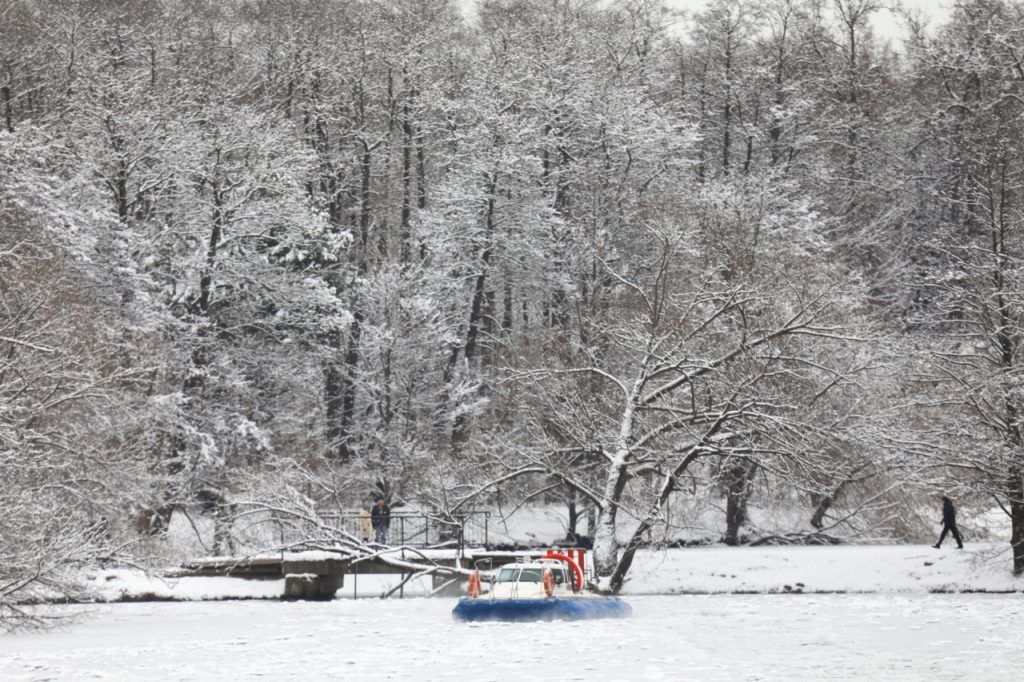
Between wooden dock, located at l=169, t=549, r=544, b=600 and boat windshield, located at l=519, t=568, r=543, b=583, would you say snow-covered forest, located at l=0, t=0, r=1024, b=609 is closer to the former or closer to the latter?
wooden dock, located at l=169, t=549, r=544, b=600

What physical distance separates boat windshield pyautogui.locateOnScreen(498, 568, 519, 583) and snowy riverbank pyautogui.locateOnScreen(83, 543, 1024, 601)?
21.8 feet

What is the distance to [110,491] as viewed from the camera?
3041 centimetres

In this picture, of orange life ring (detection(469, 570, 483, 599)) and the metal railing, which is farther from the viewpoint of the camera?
the metal railing

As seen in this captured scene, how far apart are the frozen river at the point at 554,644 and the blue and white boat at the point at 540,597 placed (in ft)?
1.63

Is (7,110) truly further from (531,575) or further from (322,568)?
(531,575)

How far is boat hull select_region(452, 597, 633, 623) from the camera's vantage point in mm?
26578

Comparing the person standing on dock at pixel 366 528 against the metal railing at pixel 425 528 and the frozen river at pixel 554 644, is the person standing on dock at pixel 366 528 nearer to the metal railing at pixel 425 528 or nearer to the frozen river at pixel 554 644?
the metal railing at pixel 425 528

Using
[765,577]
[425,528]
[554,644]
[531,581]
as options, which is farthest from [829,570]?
[554,644]

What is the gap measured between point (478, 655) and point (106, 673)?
17.7 ft

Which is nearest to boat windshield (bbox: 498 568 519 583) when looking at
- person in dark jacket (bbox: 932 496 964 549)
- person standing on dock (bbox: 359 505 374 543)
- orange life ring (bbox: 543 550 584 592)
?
orange life ring (bbox: 543 550 584 592)

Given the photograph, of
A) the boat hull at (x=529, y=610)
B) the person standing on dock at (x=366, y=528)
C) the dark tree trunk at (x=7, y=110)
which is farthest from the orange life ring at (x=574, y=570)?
the dark tree trunk at (x=7, y=110)

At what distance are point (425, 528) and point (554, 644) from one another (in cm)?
1697

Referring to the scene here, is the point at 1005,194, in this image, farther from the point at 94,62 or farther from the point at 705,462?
the point at 94,62

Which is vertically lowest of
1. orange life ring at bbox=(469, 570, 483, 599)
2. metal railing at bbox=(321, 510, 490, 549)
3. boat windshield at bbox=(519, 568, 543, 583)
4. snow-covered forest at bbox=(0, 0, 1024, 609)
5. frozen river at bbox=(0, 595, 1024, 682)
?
frozen river at bbox=(0, 595, 1024, 682)
